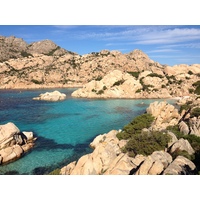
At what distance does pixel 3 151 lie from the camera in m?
15.2

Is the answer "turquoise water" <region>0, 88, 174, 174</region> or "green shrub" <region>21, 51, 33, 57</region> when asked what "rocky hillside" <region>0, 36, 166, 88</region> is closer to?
"green shrub" <region>21, 51, 33, 57</region>

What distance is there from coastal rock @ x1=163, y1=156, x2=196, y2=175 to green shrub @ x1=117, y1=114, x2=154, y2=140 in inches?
282

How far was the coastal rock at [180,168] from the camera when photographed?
859 centimetres

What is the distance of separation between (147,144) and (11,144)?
1003 centimetres

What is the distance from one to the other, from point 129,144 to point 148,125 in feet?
21.4

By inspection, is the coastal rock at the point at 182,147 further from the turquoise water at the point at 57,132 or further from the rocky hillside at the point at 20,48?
the rocky hillside at the point at 20,48

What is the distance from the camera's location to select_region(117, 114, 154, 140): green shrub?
55.3 feet

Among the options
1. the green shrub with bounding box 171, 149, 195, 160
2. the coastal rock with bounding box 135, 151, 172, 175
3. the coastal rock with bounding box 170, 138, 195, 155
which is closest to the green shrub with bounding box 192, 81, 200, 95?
the coastal rock with bounding box 170, 138, 195, 155

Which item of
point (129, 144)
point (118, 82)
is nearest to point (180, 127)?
point (129, 144)

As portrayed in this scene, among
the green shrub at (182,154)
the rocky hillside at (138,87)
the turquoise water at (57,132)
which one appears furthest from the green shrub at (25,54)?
the green shrub at (182,154)

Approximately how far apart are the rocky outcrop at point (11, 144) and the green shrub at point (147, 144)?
7.88 meters
